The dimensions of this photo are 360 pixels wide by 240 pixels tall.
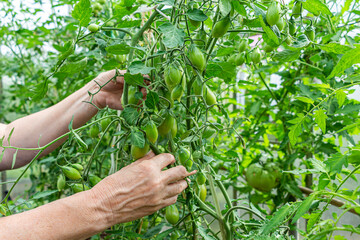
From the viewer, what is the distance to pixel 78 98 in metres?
1.01

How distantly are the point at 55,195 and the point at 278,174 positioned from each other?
0.91 m

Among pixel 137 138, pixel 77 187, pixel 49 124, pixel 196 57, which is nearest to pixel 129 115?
pixel 137 138

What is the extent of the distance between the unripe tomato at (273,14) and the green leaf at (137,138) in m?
0.28

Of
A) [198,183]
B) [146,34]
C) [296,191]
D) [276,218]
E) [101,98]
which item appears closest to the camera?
[276,218]

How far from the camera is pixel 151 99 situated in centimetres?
56

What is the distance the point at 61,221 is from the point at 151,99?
1.05ft

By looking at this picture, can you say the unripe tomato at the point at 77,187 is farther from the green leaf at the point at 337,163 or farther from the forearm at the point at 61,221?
the green leaf at the point at 337,163

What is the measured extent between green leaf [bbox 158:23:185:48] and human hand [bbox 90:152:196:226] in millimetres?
267

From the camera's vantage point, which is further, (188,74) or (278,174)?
(278,174)

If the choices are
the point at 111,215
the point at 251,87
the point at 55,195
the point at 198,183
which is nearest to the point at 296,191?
the point at 251,87

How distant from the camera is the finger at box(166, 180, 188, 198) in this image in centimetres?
67

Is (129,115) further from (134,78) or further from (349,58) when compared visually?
(349,58)

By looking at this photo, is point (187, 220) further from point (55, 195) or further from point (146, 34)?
point (55, 195)

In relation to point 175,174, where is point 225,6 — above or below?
above
